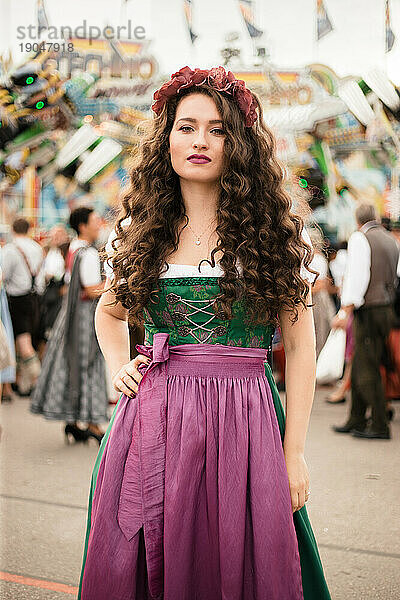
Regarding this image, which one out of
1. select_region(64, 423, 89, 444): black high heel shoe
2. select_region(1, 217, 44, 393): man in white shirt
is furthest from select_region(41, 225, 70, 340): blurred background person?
select_region(64, 423, 89, 444): black high heel shoe

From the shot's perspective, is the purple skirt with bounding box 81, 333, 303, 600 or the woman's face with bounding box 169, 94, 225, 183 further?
the woman's face with bounding box 169, 94, 225, 183

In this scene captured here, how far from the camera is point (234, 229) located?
213cm

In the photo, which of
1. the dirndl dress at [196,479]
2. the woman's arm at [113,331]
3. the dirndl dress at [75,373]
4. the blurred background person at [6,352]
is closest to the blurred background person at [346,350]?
the dirndl dress at [75,373]

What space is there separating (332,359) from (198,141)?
5.55 metres

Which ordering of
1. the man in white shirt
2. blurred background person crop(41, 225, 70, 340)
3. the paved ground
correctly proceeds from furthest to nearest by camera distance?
blurred background person crop(41, 225, 70, 340)
the man in white shirt
the paved ground

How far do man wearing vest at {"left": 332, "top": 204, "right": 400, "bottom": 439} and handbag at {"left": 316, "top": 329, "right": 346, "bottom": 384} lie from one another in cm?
114

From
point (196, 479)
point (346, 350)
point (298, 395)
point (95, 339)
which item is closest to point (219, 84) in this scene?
point (298, 395)

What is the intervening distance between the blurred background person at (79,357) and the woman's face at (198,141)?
141 inches

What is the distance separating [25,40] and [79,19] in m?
0.92

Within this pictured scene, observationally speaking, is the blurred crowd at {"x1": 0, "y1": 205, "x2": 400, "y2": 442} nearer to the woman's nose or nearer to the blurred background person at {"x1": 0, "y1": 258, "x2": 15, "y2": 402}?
the blurred background person at {"x1": 0, "y1": 258, "x2": 15, "y2": 402}

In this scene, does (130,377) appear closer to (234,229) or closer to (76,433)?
(234,229)

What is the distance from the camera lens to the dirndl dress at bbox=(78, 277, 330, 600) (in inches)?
78.9

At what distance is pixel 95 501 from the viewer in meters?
2.15

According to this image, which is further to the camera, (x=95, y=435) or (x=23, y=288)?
Answer: (x=23, y=288)
